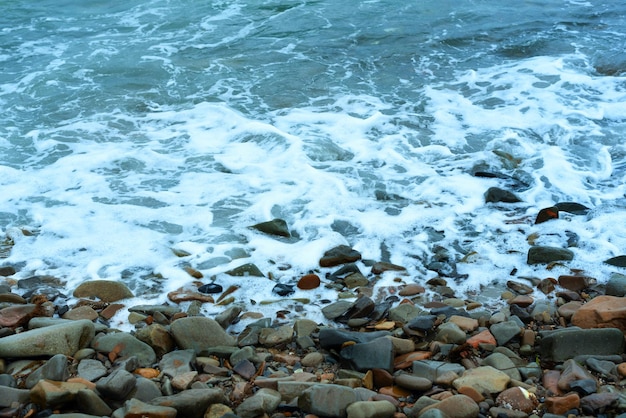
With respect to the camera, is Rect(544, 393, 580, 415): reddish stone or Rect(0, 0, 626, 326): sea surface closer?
Rect(544, 393, 580, 415): reddish stone

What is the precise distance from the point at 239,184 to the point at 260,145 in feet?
3.34

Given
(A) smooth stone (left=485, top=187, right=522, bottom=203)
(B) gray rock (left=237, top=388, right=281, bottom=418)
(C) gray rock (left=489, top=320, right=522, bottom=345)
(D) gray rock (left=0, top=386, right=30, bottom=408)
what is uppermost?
(D) gray rock (left=0, top=386, right=30, bottom=408)

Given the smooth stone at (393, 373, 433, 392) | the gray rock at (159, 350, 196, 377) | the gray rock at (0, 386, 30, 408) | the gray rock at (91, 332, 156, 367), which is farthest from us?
the gray rock at (91, 332, 156, 367)

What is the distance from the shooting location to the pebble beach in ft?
9.14

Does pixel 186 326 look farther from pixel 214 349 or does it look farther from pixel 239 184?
pixel 239 184

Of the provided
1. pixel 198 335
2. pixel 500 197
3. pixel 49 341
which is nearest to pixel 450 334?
pixel 198 335

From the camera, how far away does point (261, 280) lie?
439 cm

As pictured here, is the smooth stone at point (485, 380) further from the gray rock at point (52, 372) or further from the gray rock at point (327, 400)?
the gray rock at point (52, 372)

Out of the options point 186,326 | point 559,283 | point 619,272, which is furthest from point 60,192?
point 619,272

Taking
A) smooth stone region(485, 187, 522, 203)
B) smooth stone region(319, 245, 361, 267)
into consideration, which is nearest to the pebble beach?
smooth stone region(319, 245, 361, 267)

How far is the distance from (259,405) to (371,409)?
51 cm

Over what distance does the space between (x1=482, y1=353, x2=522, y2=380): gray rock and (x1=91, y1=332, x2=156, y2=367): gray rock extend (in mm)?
1802

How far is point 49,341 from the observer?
10.7 ft

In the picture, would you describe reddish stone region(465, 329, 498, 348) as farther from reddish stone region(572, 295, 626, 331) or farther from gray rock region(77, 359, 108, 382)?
gray rock region(77, 359, 108, 382)
